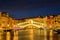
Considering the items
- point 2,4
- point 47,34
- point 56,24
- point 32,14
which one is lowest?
point 47,34

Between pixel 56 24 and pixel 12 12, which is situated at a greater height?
pixel 12 12

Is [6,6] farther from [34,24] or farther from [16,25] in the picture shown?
[34,24]

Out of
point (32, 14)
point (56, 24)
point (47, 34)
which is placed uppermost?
point (32, 14)

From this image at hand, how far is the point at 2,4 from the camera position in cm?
264

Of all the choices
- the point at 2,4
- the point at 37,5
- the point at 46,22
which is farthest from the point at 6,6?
the point at 46,22

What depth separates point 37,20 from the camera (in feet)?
8.73

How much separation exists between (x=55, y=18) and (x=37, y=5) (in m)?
0.39

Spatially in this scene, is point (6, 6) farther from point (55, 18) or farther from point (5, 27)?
point (55, 18)

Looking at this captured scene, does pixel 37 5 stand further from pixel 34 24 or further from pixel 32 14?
pixel 34 24

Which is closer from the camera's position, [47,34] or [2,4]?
[2,4]

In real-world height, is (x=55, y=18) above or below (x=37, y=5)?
below

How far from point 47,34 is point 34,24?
0.35 m

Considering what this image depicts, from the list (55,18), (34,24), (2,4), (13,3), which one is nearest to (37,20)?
(34,24)

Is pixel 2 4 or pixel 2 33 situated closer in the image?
pixel 2 4
